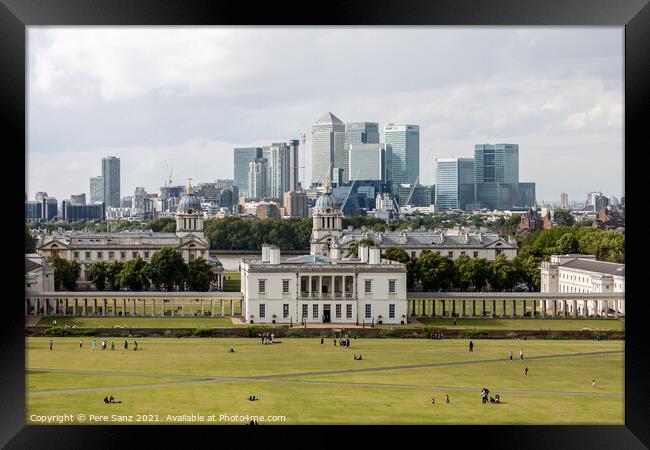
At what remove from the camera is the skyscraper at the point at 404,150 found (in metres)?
155

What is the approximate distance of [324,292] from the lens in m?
40.9

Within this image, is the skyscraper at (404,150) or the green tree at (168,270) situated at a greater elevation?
the skyscraper at (404,150)

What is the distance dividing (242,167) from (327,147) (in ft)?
42.7

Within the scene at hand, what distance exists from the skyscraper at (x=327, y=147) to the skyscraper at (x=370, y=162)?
1.72 meters

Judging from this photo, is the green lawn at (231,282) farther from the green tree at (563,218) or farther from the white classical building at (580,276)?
the green tree at (563,218)

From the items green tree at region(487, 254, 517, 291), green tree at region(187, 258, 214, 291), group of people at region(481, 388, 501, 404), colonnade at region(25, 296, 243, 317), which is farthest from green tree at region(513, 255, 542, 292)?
group of people at region(481, 388, 501, 404)

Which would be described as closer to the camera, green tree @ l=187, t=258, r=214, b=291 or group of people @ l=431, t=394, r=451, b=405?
group of people @ l=431, t=394, r=451, b=405

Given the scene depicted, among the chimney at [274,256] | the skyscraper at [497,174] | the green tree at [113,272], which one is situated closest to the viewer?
the chimney at [274,256]

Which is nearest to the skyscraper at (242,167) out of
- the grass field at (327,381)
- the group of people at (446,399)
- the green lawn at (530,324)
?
the green lawn at (530,324)

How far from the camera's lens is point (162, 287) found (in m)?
47.3

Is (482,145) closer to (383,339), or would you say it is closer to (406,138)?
(406,138)

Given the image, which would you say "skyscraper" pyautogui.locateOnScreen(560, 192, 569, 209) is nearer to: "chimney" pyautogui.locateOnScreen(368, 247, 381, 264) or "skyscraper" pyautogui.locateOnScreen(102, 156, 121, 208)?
"skyscraper" pyautogui.locateOnScreen(102, 156, 121, 208)

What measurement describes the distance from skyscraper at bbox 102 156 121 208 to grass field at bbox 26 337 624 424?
3469 inches

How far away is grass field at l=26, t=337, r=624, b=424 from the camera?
20.6 metres
